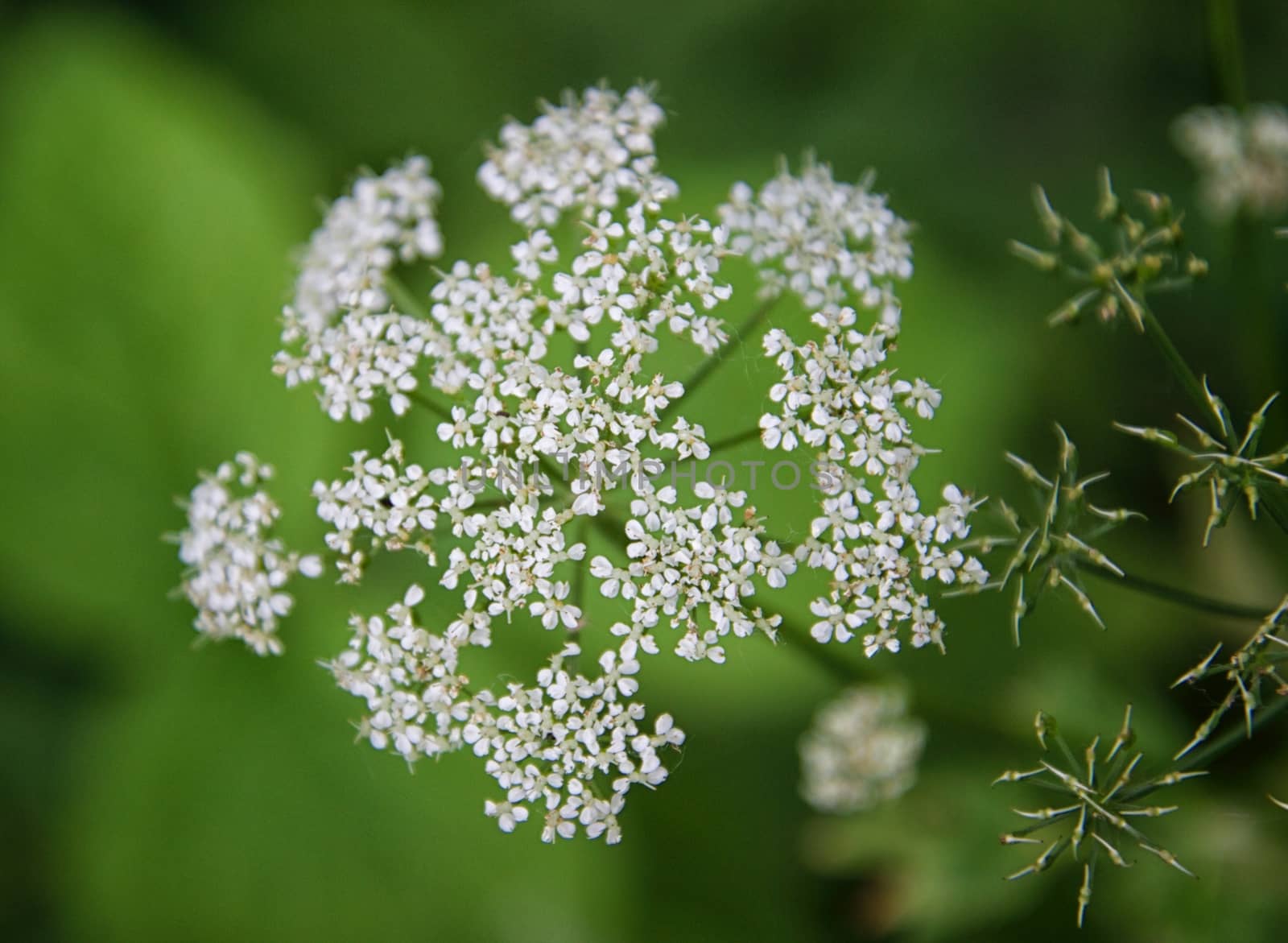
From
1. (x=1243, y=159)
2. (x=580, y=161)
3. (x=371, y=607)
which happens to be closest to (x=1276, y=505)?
(x=580, y=161)

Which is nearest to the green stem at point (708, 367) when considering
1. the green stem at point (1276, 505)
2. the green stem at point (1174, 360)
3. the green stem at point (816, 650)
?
the green stem at point (816, 650)

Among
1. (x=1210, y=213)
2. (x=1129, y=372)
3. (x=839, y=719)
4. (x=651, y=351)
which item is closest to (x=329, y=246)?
(x=651, y=351)

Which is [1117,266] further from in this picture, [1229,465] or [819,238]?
[819,238]

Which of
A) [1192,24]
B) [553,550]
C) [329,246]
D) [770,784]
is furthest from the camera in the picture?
[1192,24]

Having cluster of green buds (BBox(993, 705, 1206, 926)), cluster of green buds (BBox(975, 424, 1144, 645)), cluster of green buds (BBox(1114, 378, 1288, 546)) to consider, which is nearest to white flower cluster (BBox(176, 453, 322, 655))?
cluster of green buds (BBox(975, 424, 1144, 645))

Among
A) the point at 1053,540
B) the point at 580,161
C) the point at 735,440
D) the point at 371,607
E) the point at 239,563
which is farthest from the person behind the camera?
the point at 371,607

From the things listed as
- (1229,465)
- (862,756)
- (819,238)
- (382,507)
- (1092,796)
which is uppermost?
(819,238)

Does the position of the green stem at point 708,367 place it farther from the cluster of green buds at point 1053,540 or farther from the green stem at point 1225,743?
the green stem at point 1225,743

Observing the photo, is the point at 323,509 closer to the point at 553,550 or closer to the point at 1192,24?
the point at 553,550
